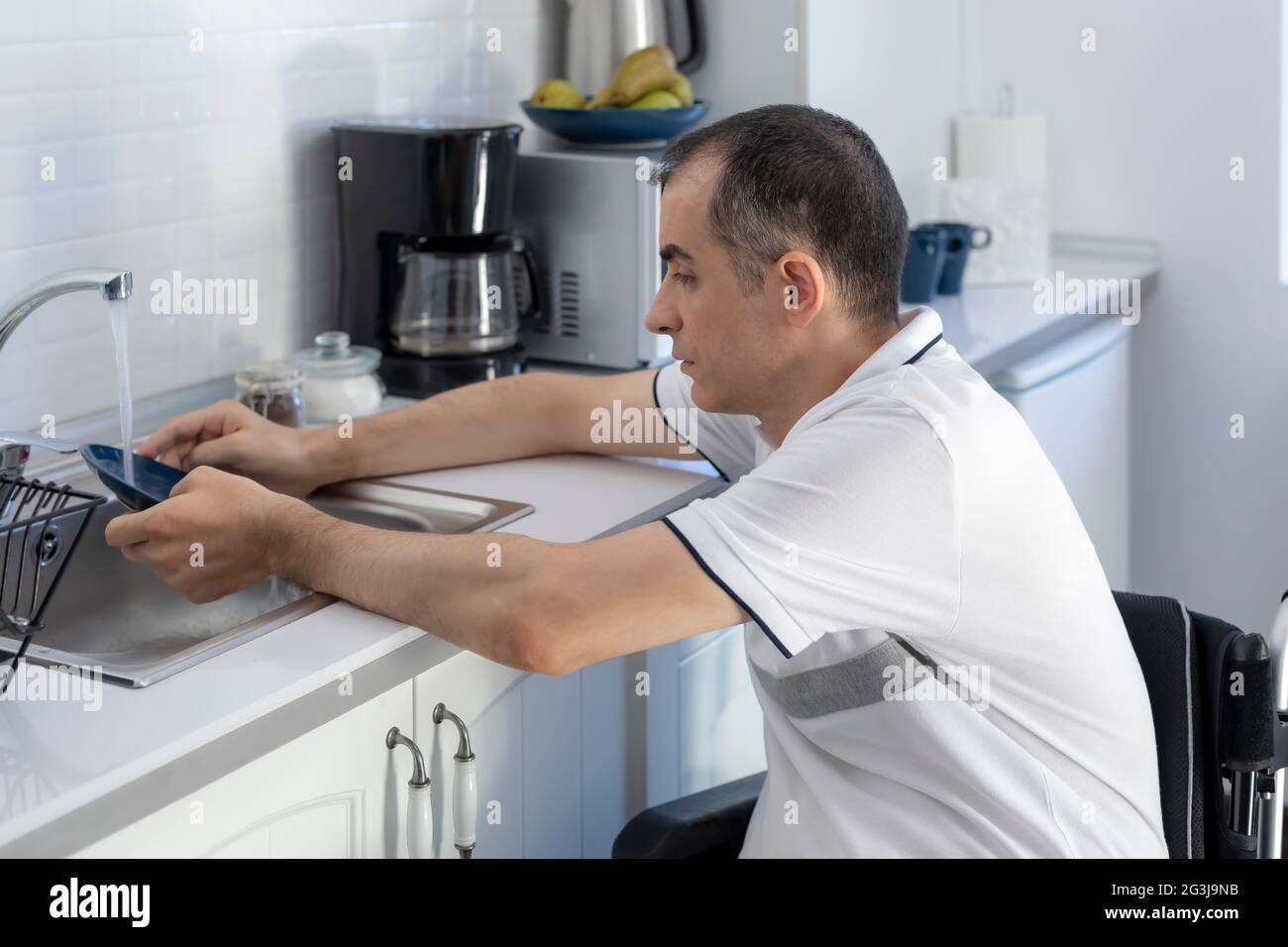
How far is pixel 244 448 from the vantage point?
1.60 meters

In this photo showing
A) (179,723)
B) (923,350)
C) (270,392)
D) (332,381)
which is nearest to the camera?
(179,723)

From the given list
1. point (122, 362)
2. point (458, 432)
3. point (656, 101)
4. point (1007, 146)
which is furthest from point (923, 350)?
point (1007, 146)

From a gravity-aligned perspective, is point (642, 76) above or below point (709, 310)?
above

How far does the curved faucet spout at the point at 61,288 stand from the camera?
1.28 metres

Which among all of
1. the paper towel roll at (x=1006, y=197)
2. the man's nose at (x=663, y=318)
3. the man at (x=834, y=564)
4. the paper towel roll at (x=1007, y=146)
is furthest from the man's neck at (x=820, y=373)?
the paper towel roll at (x=1007, y=146)

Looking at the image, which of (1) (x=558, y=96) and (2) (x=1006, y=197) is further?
(2) (x=1006, y=197)

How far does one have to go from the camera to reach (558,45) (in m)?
2.46

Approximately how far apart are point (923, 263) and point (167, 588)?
1.55 m

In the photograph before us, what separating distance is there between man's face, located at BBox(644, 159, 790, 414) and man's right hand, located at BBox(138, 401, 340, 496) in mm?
492

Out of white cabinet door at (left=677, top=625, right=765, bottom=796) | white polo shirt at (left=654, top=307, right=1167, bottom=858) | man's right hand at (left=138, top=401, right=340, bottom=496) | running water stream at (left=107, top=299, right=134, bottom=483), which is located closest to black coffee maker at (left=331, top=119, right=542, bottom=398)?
man's right hand at (left=138, top=401, right=340, bottom=496)

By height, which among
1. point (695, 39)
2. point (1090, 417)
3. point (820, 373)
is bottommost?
point (1090, 417)

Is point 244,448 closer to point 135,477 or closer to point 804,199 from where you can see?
point 135,477

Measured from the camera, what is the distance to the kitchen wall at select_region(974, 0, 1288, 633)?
2.75 metres

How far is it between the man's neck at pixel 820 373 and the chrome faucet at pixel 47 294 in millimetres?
578
